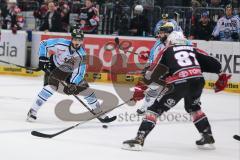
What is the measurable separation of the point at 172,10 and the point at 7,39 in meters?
4.02

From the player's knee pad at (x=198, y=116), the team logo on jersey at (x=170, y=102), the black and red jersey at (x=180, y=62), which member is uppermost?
the black and red jersey at (x=180, y=62)

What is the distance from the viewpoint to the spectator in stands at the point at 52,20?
13.5 meters

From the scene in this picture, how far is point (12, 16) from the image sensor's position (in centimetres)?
1452

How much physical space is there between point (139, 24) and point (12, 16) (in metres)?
3.46

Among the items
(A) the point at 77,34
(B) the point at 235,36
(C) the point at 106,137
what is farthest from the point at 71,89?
(B) the point at 235,36

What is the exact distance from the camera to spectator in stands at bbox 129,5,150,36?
507 inches

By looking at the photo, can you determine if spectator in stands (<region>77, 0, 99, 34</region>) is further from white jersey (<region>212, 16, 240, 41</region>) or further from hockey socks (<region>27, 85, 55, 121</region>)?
hockey socks (<region>27, 85, 55, 121</region>)

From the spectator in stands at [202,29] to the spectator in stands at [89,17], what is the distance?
2137 millimetres

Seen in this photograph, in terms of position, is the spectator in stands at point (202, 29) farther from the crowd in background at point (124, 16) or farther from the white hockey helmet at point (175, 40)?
the white hockey helmet at point (175, 40)

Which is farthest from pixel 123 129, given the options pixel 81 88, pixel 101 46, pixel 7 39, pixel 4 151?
pixel 7 39

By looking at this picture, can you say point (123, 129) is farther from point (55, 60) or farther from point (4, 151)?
point (4, 151)

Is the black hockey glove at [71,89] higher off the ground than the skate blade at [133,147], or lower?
higher

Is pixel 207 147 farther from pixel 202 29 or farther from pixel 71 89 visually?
pixel 202 29

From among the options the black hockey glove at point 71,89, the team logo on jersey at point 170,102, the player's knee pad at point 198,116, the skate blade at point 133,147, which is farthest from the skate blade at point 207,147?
the black hockey glove at point 71,89
